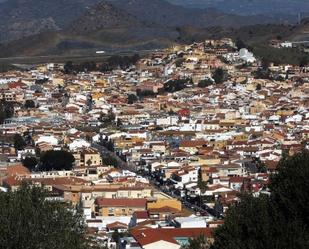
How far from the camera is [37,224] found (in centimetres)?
1143

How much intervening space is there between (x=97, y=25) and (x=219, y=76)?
191 feet

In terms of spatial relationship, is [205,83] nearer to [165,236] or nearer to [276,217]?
[165,236]

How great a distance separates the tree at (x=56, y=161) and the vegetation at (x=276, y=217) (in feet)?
58.2

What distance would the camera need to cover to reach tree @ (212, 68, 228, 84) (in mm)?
58919

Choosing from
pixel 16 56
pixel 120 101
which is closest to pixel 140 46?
pixel 16 56

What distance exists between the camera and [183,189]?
29203 millimetres

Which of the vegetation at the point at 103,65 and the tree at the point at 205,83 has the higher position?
the vegetation at the point at 103,65

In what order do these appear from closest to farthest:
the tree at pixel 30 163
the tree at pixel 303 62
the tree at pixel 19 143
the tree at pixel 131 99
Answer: the tree at pixel 30 163 < the tree at pixel 19 143 < the tree at pixel 131 99 < the tree at pixel 303 62

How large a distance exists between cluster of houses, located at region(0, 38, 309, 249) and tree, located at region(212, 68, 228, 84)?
11.5 inches

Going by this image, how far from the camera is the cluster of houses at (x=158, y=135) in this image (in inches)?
977

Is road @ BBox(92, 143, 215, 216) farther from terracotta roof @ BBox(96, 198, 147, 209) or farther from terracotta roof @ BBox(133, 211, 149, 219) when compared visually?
terracotta roof @ BBox(133, 211, 149, 219)

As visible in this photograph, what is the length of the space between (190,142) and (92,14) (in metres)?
85.5

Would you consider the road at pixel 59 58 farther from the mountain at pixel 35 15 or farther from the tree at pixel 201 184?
the mountain at pixel 35 15

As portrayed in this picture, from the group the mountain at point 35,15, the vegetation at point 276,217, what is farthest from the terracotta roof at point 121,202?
the mountain at point 35,15
